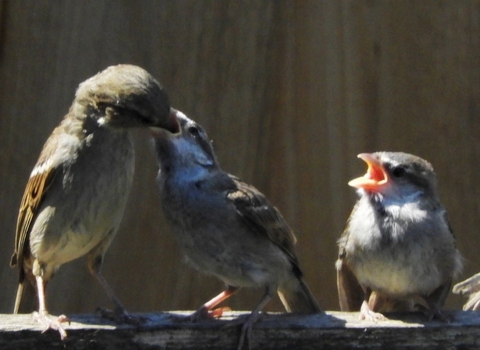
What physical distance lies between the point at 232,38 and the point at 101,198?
41.0 inches

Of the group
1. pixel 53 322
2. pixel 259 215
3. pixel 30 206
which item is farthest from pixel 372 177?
pixel 53 322

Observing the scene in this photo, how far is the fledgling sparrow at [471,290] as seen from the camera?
3.95 meters

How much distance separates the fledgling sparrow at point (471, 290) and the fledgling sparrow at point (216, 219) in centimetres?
72

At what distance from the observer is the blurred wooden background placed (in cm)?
403

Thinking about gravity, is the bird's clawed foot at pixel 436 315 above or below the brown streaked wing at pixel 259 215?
below

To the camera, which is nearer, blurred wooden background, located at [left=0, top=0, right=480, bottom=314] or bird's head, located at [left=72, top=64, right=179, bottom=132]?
bird's head, located at [left=72, top=64, right=179, bottom=132]

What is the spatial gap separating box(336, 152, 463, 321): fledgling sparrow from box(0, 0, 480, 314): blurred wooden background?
197mm

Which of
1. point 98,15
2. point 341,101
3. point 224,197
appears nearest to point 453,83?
point 341,101

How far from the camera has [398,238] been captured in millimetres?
3908

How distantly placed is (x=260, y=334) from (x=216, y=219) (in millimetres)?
656

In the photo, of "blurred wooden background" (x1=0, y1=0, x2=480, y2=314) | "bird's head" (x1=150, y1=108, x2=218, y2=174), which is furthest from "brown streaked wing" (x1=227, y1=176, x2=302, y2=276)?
"blurred wooden background" (x1=0, y1=0, x2=480, y2=314)

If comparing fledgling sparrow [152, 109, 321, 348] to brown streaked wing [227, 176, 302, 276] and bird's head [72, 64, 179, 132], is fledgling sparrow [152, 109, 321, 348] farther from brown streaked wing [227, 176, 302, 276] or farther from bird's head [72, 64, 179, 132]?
bird's head [72, 64, 179, 132]

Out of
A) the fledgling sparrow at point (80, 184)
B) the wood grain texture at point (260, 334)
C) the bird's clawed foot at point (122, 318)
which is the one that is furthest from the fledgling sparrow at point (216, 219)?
the bird's clawed foot at point (122, 318)

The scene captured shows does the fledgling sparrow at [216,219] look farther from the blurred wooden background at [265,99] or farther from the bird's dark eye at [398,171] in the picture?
the bird's dark eye at [398,171]
